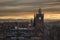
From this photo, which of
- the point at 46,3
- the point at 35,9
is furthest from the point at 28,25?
the point at 46,3

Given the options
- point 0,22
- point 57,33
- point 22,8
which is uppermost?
point 22,8

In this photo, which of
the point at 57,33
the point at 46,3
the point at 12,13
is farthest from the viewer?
the point at 57,33

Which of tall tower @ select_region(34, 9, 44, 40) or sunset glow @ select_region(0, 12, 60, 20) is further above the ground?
sunset glow @ select_region(0, 12, 60, 20)

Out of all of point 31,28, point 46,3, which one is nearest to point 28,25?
point 31,28

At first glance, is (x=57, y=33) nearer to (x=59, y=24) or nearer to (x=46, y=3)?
(x=59, y=24)

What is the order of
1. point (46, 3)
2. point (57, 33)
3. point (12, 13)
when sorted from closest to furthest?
point (46, 3), point (12, 13), point (57, 33)

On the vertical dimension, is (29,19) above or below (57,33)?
above

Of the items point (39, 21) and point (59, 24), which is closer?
point (39, 21)

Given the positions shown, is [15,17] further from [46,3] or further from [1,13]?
[46,3]

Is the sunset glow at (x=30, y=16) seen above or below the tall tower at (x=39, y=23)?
above
